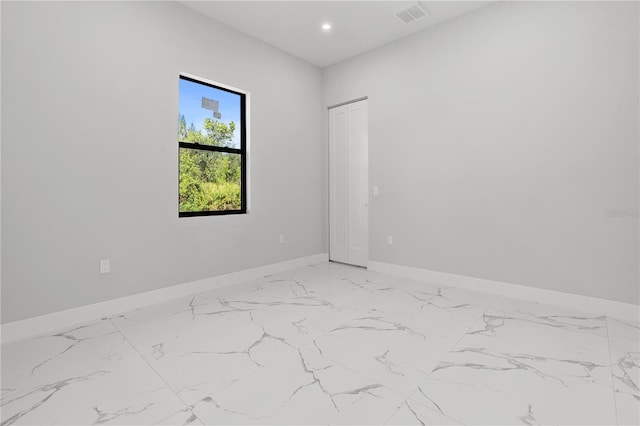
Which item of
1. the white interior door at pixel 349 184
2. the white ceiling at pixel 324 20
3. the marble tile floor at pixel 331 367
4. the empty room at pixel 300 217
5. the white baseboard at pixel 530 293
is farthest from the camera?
the white interior door at pixel 349 184

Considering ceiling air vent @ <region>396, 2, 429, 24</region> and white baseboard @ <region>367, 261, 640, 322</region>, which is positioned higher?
ceiling air vent @ <region>396, 2, 429, 24</region>

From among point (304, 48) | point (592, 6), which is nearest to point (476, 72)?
point (592, 6)

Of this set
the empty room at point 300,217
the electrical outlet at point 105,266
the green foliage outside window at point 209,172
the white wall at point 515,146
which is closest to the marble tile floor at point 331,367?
the empty room at point 300,217

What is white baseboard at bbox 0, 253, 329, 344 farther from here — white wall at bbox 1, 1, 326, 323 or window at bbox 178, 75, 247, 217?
window at bbox 178, 75, 247, 217

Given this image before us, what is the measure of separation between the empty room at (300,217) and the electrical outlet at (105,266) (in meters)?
0.03

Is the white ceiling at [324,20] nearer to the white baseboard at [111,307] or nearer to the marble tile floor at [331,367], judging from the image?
the white baseboard at [111,307]

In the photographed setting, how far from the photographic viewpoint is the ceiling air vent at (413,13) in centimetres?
320

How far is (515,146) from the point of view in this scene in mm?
3072

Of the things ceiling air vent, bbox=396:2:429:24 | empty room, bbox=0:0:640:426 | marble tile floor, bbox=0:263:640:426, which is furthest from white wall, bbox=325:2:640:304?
marble tile floor, bbox=0:263:640:426

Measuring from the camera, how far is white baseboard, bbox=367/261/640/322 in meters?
2.59

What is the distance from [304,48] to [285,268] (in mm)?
2914

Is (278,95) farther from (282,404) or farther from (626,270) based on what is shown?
(626,270)

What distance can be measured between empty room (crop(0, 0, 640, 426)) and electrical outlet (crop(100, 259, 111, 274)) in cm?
3

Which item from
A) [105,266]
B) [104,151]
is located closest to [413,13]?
[104,151]
